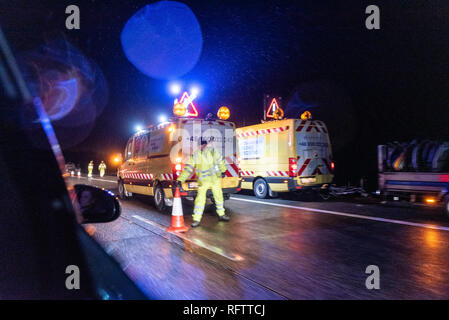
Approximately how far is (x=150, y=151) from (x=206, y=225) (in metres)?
3.60

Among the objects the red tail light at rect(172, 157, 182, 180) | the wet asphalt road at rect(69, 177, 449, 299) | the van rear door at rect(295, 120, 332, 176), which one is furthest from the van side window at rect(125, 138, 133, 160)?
the van rear door at rect(295, 120, 332, 176)

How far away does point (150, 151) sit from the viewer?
888cm

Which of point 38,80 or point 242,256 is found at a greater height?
point 38,80

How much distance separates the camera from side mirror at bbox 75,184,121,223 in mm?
1454

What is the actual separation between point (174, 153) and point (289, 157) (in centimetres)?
397

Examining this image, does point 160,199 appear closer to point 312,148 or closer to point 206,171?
point 206,171

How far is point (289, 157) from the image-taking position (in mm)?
9711

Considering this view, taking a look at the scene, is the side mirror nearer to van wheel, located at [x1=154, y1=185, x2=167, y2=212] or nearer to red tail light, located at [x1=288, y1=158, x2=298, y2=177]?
van wheel, located at [x1=154, y1=185, x2=167, y2=212]

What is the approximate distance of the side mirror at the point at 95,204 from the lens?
145 cm

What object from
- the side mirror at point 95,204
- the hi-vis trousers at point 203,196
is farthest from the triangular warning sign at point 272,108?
the side mirror at point 95,204

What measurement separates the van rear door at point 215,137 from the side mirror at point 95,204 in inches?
235
